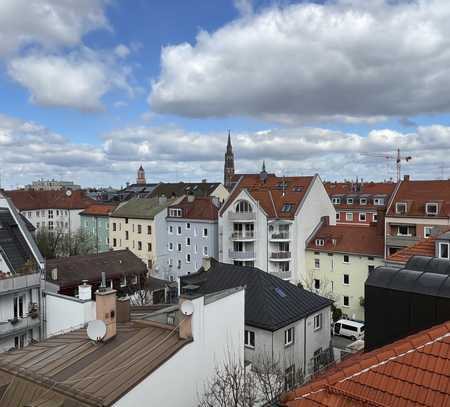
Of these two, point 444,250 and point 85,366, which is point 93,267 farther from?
point 444,250

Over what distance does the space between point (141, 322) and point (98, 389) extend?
4853 mm

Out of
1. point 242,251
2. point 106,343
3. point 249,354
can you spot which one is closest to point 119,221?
point 242,251

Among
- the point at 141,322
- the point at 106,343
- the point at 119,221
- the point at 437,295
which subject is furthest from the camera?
the point at 119,221

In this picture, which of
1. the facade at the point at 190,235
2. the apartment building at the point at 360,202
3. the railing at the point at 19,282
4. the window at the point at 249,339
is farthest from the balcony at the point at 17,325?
the apartment building at the point at 360,202

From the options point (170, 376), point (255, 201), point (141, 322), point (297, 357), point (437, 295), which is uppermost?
point (255, 201)

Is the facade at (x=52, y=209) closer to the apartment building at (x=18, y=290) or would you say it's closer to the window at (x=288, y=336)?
→ the apartment building at (x=18, y=290)

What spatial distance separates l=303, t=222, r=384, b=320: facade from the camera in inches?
1692

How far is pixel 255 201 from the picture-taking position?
4934 centimetres

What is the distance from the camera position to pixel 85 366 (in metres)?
13.8

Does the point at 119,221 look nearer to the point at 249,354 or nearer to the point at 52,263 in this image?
the point at 52,263

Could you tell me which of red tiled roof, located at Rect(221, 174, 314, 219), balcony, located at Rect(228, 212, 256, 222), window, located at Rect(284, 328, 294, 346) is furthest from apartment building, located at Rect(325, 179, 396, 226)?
window, located at Rect(284, 328, 294, 346)

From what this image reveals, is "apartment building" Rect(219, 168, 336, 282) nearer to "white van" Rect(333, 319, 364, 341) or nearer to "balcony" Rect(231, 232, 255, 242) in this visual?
"balcony" Rect(231, 232, 255, 242)

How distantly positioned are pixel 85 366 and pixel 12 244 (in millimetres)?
17428

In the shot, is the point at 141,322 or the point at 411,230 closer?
the point at 141,322
